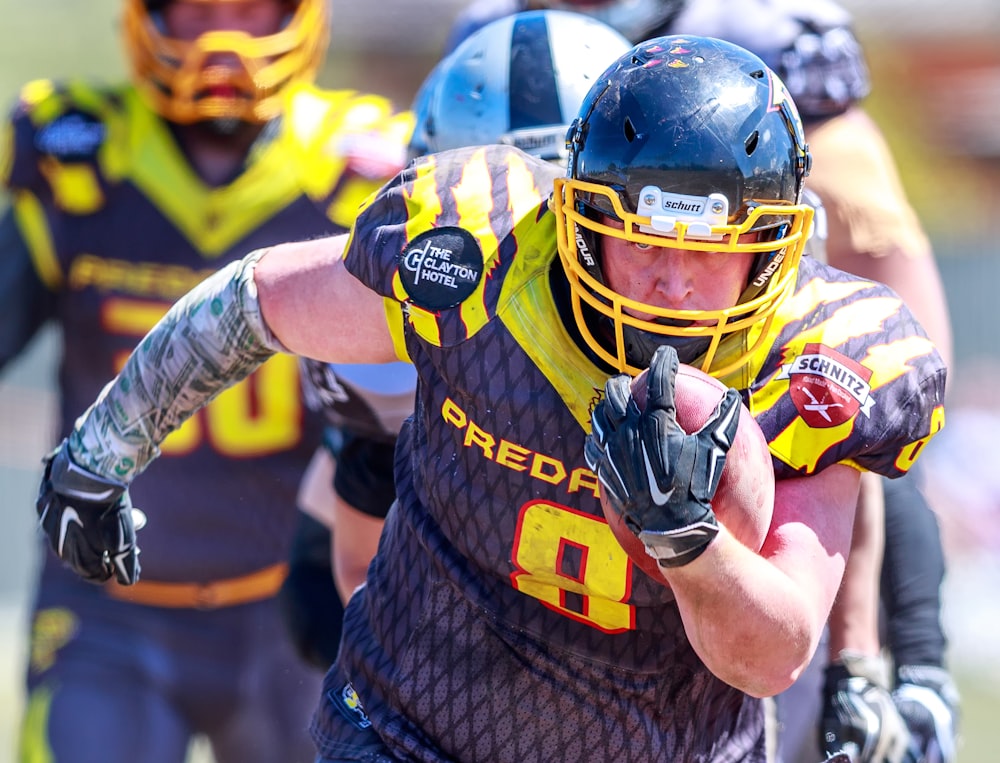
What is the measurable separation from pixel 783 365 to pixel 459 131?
1.17 metres

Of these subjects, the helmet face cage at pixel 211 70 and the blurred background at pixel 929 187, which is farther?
the blurred background at pixel 929 187

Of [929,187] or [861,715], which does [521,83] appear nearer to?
[861,715]

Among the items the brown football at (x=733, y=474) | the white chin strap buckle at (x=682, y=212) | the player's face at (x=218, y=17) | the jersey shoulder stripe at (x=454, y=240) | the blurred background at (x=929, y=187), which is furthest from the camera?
the blurred background at (x=929, y=187)

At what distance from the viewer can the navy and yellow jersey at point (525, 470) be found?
2.44m

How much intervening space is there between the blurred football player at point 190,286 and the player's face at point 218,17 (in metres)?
0.04

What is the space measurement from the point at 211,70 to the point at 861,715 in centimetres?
257

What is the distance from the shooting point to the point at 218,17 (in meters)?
4.78

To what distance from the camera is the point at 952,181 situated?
15.8 meters

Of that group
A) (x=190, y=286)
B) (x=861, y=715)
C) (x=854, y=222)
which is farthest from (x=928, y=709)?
(x=190, y=286)

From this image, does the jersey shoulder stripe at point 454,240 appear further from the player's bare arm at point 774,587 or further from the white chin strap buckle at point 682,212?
the player's bare arm at point 774,587

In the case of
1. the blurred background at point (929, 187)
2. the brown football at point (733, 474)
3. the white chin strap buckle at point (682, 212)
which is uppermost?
the white chin strap buckle at point (682, 212)

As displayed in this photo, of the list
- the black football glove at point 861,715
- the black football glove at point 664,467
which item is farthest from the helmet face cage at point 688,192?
the black football glove at point 861,715

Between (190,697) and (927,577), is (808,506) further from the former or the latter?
(190,697)

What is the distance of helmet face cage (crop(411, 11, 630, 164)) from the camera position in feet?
10.9
